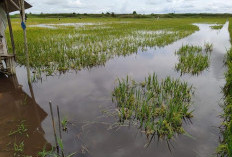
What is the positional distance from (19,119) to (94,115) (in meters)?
1.65

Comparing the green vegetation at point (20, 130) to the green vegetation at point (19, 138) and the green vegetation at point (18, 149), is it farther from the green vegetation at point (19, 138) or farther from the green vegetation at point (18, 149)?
the green vegetation at point (18, 149)

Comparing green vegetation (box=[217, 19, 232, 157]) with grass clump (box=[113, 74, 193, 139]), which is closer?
green vegetation (box=[217, 19, 232, 157])

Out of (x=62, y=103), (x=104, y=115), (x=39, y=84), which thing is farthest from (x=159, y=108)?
(x=39, y=84)

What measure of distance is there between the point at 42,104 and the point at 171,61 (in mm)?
6658

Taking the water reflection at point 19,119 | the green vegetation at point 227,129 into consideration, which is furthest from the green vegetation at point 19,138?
the green vegetation at point 227,129

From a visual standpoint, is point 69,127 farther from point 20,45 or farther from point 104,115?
point 20,45

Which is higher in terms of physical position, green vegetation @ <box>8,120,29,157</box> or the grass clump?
the grass clump

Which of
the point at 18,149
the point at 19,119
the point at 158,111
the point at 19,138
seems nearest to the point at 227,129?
the point at 158,111

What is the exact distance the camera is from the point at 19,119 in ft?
12.9

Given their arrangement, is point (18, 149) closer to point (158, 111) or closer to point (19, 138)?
point (19, 138)

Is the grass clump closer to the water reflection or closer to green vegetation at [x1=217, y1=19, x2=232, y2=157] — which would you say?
green vegetation at [x1=217, y1=19, x2=232, y2=157]

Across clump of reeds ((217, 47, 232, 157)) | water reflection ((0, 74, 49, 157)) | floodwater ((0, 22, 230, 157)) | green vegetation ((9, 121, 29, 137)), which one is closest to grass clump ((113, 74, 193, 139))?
floodwater ((0, 22, 230, 157))

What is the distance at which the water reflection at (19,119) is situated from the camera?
3.13m

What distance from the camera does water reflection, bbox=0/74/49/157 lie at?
313 cm
